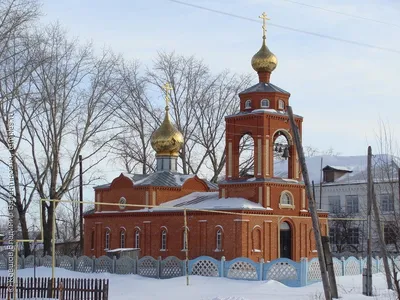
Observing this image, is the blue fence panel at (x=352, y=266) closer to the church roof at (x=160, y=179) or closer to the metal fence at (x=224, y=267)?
the metal fence at (x=224, y=267)

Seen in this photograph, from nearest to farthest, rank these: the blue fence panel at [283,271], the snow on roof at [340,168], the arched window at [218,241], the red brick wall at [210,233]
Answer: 1. the blue fence panel at [283,271]
2. the red brick wall at [210,233]
3. the arched window at [218,241]
4. the snow on roof at [340,168]

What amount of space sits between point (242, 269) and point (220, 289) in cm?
272

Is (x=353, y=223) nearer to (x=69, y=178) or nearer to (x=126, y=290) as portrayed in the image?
(x=69, y=178)

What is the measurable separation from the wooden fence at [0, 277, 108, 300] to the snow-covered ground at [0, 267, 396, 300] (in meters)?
1.66

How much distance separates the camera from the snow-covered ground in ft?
78.7

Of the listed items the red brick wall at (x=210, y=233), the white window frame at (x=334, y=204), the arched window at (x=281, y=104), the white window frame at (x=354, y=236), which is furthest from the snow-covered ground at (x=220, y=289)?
the white window frame at (x=334, y=204)

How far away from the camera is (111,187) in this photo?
3828cm

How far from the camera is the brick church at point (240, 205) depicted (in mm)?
32906

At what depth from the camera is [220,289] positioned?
26.0m

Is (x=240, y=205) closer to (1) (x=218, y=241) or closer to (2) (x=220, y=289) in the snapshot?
(1) (x=218, y=241)

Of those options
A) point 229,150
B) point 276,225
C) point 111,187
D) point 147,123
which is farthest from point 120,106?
point 276,225

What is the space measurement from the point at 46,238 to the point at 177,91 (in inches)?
511

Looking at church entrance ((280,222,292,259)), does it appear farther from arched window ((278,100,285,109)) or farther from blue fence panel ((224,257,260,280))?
blue fence panel ((224,257,260,280))

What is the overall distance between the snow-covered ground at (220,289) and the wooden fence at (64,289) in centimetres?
166
